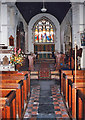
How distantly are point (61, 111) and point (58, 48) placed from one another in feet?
53.9

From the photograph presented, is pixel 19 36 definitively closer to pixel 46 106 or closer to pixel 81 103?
pixel 46 106

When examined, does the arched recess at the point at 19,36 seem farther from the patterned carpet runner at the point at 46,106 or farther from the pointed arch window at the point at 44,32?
the patterned carpet runner at the point at 46,106

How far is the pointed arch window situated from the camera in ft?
67.4

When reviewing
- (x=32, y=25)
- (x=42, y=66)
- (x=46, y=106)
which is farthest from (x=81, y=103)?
(x=32, y=25)

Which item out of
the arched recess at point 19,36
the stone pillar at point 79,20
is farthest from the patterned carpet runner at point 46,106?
the arched recess at point 19,36

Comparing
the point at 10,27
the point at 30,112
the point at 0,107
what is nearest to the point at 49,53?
the point at 10,27

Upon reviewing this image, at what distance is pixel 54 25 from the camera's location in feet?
66.4

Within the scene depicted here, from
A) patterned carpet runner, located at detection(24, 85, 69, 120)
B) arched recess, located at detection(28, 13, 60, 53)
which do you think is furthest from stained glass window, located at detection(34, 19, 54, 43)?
patterned carpet runner, located at detection(24, 85, 69, 120)

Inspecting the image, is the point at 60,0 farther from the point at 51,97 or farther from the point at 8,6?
the point at 51,97

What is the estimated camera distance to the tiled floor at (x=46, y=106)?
143 inches

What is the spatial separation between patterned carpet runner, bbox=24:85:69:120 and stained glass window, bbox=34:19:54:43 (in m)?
15.5

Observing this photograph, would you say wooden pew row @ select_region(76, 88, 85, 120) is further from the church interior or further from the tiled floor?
the tiled floor

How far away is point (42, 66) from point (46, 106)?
23.4 feet

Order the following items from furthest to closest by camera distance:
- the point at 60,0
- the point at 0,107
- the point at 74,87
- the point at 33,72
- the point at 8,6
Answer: the point at 60,0 → the point at 8,6 → the point at 33,72 → the point at 74,87 → the point at 0,107
